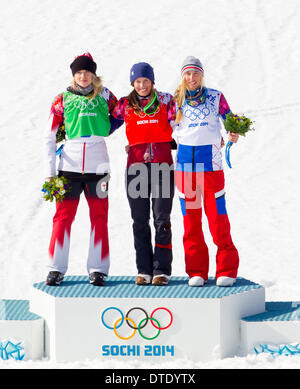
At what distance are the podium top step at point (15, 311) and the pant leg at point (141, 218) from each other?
3.29ft

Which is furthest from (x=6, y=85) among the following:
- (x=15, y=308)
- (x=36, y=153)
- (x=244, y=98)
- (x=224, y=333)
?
(x=224, y=333)

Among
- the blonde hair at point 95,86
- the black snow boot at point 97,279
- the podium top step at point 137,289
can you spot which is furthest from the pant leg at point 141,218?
the blonde hair at point 95,86

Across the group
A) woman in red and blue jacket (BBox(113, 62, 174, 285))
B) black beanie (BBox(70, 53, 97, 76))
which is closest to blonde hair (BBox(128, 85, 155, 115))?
woman in red and blue jacket (BBox(113, 62, 174, 285))

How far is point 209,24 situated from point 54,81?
5.59m

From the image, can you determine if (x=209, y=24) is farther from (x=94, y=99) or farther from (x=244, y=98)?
(x=94, y=99)

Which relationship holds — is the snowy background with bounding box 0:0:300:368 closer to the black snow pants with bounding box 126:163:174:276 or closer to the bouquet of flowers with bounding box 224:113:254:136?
the black snow pants with bounding box 126:163:174:276

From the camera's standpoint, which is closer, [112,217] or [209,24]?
[112,217]

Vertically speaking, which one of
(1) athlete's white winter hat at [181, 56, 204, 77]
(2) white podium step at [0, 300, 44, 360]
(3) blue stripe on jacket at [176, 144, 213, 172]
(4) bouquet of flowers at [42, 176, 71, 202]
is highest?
(1) athlete's white winter hat at [181, 56, 204, 77]

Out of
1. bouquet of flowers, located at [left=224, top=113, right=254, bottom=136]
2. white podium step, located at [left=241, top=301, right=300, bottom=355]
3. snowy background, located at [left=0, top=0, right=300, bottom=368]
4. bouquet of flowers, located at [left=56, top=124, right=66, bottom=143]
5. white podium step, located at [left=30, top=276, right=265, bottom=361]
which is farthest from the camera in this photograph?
snowy background, located at [left=0, top=0, right=300, bottom=368]

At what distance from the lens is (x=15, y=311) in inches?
247

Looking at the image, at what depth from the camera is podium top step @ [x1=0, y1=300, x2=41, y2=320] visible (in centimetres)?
604

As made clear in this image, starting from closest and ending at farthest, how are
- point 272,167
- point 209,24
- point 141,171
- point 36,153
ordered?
point 141,171 < point 272,167 < point 36,153 < point 209,24

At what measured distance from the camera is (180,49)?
1964 cm

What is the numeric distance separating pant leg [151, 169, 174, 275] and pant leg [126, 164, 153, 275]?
0.19 feet
